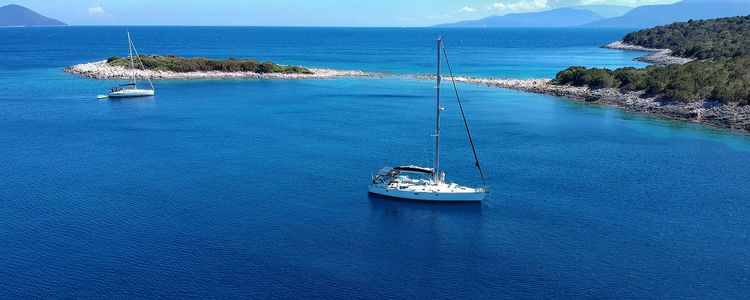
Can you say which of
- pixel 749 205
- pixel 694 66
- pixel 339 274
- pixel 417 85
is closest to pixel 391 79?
pixel 417 85

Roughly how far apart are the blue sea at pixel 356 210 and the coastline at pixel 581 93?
4394 millimetres

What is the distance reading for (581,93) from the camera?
91125 millimetres

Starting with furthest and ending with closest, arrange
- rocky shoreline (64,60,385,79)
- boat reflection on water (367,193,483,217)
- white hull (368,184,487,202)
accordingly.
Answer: rocky shoreline (64,60,385,79) → white hull (368,184,487,202) → boat reflection on water (367,193,483,217)

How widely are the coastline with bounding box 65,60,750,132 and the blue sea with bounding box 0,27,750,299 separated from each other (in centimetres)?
439

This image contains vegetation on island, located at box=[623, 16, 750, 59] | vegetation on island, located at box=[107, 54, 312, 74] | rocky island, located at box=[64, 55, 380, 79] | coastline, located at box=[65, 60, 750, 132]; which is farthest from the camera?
vegetation on island, located at box=[623, 16, 750, 59]

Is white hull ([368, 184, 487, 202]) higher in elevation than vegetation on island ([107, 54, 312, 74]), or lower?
lower

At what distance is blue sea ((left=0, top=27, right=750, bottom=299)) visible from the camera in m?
29.7

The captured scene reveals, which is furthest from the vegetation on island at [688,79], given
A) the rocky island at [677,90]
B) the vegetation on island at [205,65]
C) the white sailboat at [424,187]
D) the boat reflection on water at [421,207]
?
the vegetation on island at [205,65]

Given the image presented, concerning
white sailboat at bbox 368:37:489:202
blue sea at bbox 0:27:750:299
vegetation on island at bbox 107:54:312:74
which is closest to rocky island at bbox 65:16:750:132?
vegetation on island at bbox 107:54:312:74

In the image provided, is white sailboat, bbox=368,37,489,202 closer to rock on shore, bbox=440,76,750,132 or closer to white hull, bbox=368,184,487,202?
white hull, bbox=368,184,487,202

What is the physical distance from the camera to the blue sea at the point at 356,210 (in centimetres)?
2973

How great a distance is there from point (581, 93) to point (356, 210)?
63.1 m

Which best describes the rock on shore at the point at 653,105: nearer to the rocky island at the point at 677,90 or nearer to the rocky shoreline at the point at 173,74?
the rocky island at the point at 677,90

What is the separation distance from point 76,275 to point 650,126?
62.1 m
